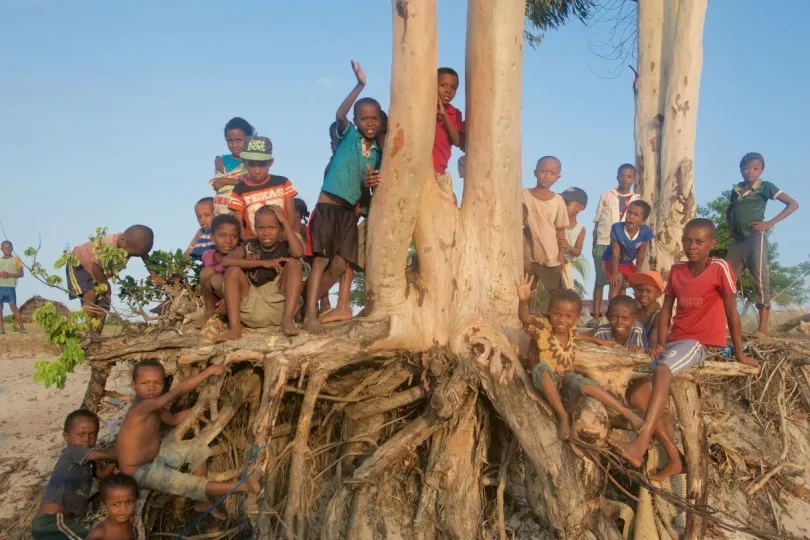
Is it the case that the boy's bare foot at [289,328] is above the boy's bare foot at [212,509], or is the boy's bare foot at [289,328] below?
above

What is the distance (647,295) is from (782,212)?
78.8 inches

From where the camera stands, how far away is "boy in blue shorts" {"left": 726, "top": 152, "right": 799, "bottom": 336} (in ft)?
21.0

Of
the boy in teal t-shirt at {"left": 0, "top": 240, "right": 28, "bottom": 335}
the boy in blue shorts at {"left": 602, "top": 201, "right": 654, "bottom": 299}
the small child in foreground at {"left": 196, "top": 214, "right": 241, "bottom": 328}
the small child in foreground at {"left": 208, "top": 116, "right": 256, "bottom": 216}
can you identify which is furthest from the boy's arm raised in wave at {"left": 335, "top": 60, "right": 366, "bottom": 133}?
the boy in teal t-shirt at {"left": 0, "top": 240, "right": 28, "bottom": 335}

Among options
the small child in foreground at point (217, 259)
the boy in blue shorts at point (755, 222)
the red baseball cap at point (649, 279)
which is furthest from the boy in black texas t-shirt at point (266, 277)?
the boy in blue shorts at point (755, 222)

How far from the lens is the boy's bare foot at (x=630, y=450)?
4289 millimetres

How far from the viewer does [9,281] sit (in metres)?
11.8

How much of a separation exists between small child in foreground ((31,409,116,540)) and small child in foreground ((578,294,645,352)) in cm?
395

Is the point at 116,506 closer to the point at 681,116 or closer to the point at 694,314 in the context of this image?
the point at 694,314

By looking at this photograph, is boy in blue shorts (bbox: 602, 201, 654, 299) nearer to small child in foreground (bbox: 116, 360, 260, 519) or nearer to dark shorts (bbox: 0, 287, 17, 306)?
small child in foreground (bbox: 116, 360, 260, 519)

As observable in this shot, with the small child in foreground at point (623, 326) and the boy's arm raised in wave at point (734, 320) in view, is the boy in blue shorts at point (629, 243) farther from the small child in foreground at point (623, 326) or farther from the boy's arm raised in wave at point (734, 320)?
the boy's arm raised in wave at point (734, 320)

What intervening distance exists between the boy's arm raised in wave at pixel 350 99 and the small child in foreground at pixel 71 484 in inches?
119

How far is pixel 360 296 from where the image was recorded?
680 inches

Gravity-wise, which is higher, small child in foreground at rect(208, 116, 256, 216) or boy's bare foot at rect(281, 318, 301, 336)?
small child in foreground at rect(208, 116, 256, 216)

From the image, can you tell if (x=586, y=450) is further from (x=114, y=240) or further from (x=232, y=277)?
(x=114, y=240)
